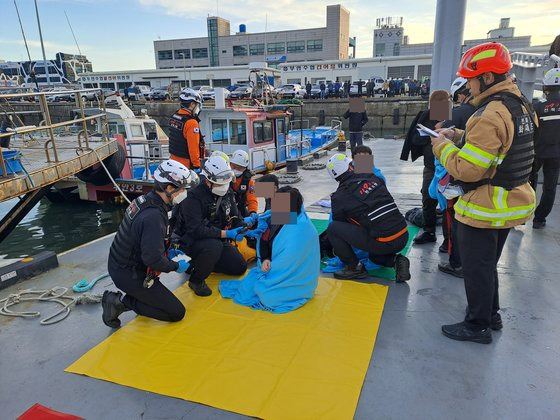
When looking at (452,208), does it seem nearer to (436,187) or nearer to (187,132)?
(436,187)

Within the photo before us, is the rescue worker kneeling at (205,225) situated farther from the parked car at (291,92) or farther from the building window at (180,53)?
the building window at (180,53)

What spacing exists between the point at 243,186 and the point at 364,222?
1.84m

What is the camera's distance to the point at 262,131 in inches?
443

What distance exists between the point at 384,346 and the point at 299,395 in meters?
0.77

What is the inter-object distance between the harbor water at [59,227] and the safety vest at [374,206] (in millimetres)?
8335

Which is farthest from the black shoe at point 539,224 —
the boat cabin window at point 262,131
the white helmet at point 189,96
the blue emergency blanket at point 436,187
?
the boat cabin window at point 262,131

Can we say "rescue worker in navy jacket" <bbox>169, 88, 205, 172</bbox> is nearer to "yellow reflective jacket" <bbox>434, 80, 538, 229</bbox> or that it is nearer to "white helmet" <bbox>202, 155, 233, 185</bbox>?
"white helmet" <bbox>202, 155, 233, 185</bbox>

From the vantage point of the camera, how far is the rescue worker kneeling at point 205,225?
3.53 metres

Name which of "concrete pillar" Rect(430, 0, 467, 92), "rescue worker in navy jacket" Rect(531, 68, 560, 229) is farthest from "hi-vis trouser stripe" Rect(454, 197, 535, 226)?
"concrete pillar" Rect(430, 0, 467, 92)

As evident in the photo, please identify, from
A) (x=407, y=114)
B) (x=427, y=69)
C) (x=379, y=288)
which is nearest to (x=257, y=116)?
(x=379, y=288)

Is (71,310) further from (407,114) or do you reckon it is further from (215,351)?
(407,114)

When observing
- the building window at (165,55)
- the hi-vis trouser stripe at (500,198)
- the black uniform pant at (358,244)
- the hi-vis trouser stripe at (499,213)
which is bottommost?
the black uniform pant at (358,244)

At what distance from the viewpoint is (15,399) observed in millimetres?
2289

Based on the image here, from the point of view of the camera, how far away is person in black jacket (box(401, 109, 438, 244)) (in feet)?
14.2
